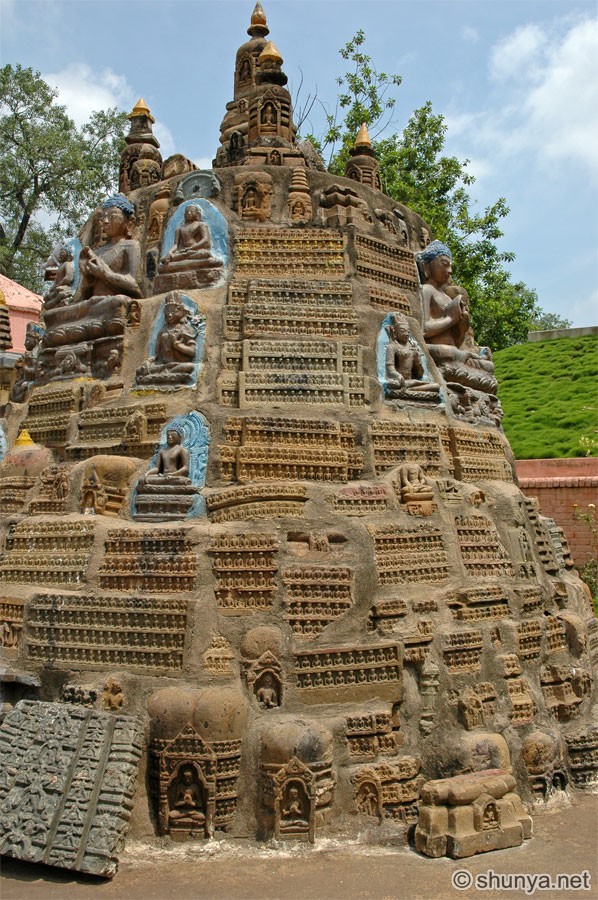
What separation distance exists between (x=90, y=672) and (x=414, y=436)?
10.7 feet

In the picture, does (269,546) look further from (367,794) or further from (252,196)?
(252,196)

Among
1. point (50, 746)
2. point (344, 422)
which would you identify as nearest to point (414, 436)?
point (344, 422)

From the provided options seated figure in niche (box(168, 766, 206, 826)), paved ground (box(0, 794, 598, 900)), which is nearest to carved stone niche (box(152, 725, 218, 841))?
seated figure in niche (box(168, 766, 206, 826))

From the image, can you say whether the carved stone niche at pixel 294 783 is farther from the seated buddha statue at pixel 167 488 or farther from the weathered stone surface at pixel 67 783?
the seated buddha statue at pixel 167 488

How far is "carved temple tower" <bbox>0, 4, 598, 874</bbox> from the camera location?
5.09 meters

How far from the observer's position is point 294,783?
502 centimetres

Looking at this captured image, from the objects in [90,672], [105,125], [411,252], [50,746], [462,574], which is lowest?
[50,746]

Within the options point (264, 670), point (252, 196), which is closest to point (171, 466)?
point (264, 670)

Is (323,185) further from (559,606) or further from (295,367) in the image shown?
(559,606)

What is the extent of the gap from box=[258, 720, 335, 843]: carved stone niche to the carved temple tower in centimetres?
1

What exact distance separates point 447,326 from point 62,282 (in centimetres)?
400

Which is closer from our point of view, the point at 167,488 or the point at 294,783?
the point at 294,783

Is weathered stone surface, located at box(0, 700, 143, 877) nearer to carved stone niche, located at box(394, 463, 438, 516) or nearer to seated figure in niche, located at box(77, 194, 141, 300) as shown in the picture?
carved stone niche, located at box(394, 463, 438, 516)

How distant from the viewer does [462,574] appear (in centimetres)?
628
